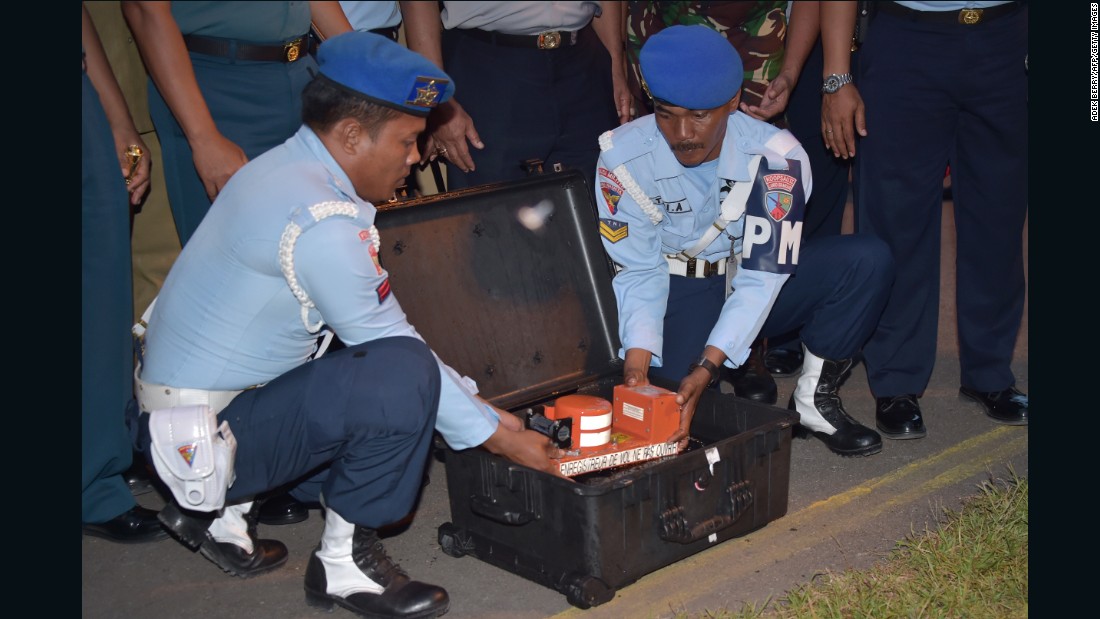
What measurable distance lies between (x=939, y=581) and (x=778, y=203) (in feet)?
4.33

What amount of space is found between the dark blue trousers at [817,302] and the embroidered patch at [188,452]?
171cm

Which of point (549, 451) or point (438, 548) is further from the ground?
point (549, 451)

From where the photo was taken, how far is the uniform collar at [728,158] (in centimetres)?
405

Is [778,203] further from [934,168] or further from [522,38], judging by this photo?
[522,38]

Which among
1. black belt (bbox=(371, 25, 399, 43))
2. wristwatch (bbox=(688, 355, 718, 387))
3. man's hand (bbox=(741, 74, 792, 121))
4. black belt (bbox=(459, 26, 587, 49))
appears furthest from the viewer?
man's hand (bbox=(741, 74, 792, 121))

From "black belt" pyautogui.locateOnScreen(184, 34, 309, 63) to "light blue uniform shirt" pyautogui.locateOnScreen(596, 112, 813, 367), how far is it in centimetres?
110

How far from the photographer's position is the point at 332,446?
3268 millimetres

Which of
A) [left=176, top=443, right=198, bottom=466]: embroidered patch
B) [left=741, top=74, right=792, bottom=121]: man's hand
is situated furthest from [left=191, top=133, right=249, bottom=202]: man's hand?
[left=741, top=74, right=792, bottom=121]: man's hand

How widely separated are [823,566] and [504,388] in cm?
122

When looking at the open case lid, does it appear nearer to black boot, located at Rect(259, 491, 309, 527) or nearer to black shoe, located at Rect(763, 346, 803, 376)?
black boot, located at Rect(259, 491, 309, 527)

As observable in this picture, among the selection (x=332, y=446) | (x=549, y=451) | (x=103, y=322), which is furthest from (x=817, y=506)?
(x=103, y=322)

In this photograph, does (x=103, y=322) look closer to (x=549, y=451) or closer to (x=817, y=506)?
(x=549, y=451)

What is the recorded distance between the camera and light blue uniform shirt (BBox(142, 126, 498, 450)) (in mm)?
3070

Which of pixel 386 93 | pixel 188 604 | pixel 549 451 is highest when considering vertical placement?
pixel 386 93
